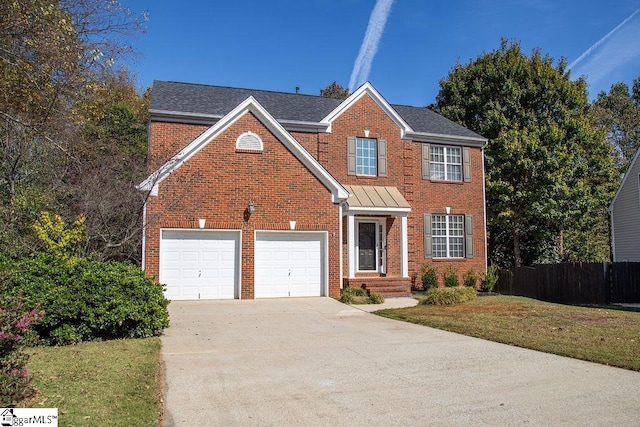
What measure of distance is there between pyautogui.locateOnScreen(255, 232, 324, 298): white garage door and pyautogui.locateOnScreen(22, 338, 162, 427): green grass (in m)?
7.22

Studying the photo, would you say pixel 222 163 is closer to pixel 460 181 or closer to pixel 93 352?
pixel 93 352

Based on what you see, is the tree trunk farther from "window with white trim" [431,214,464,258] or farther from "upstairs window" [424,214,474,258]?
"window with white trim" [431,214,464,258]

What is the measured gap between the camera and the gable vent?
53.1 feet

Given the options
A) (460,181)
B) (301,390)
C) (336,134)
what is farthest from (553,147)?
(301,390)

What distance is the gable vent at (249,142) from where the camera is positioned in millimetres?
16172

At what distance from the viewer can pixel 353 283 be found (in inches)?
672

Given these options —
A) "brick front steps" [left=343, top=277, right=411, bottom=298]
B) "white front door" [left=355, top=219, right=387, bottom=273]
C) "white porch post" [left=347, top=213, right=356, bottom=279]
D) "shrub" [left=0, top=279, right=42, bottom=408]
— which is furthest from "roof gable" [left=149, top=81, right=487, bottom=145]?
"shrub" [left=0, top=279, right=42, bottom=408]

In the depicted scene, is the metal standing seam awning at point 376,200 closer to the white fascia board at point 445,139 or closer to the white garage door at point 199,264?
the white fascia board at point 445,139

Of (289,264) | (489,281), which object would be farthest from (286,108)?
(489,281)

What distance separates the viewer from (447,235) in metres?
21.2

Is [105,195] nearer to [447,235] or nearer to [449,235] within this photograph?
[447,235]

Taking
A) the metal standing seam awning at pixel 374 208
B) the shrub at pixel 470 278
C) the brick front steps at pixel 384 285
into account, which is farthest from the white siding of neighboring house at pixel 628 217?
the brick front steps at pixel 384 285

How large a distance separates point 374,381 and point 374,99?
1491cm

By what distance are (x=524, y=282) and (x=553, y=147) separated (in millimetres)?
8390
